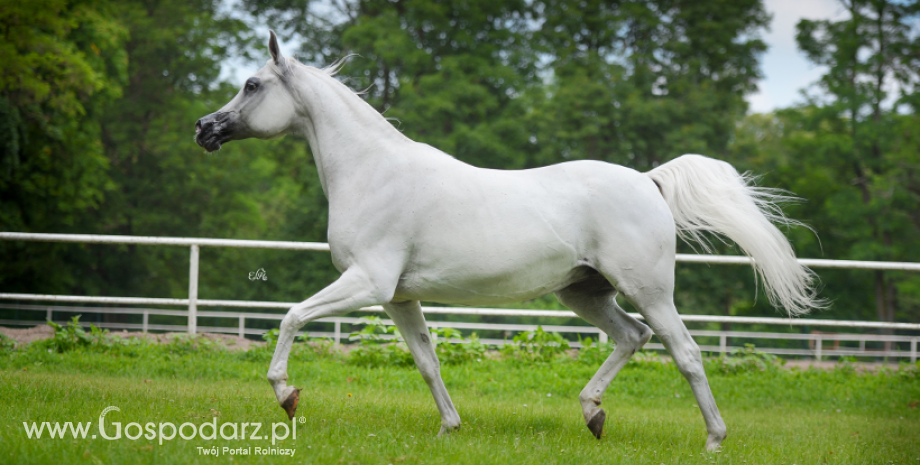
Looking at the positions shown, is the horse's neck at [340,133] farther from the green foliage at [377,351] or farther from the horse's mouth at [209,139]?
the green foliage at [377,351]

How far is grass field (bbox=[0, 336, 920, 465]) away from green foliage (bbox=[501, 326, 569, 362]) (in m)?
0.19

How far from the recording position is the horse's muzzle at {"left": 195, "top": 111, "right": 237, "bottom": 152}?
4352 mm

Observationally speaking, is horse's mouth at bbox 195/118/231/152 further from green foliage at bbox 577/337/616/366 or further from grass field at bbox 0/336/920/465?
green foliage at bbox 577/337/616/366

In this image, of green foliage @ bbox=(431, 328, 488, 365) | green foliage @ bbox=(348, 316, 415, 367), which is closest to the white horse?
green foliage @ bbox=(348, 316, 415, 367)

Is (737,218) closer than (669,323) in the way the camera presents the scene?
No

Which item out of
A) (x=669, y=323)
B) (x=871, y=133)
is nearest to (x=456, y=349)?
(x=669, y=323)

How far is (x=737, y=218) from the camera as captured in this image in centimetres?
465

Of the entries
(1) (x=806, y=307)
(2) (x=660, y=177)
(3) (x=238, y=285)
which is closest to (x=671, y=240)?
(2) (x=660, y=177)

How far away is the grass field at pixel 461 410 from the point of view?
3602 mm

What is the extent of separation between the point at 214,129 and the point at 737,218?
11.2 feet

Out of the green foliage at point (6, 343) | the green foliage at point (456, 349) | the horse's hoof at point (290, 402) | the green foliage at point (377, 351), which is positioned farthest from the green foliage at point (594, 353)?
the green foliage at point (6, 343)

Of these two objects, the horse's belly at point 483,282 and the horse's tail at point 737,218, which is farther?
the horse's tail at point 737,218

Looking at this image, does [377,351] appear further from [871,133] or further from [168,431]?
[871,133]

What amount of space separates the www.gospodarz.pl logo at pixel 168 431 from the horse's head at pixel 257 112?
1.67m
